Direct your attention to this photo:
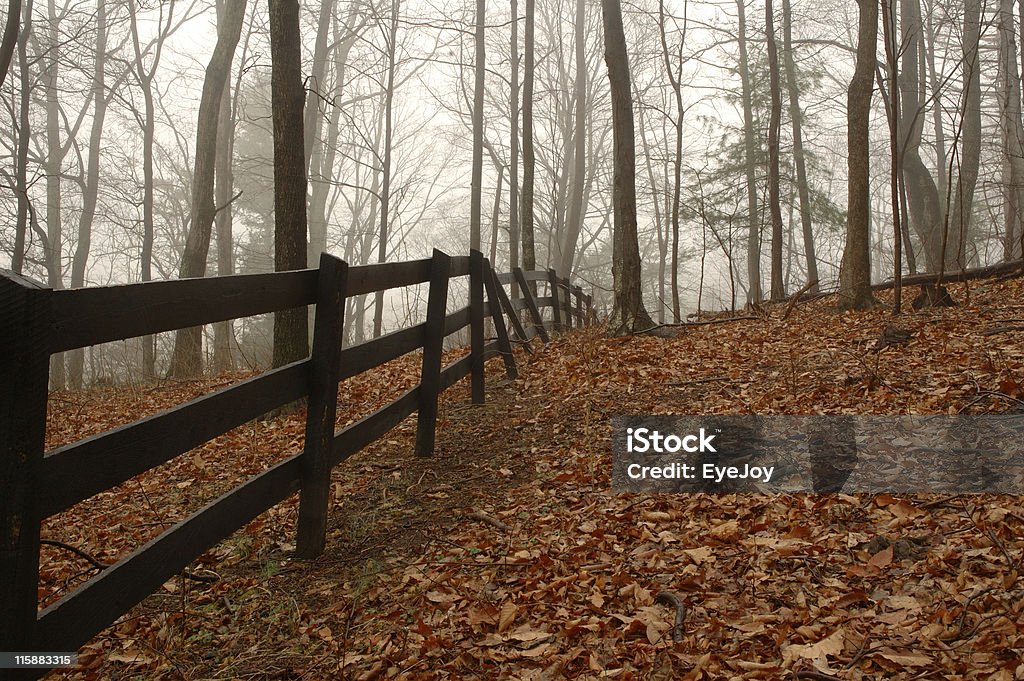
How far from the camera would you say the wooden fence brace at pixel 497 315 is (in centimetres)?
776

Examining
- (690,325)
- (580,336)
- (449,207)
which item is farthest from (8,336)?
(449,207)

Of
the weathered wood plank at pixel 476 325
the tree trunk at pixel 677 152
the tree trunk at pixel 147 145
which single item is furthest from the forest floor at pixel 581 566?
the tree trunk at pixel 147 145

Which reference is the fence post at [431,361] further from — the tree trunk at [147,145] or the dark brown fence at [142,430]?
the tree trunk at [147,145]

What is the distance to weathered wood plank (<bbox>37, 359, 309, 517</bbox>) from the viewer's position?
87.4 inches

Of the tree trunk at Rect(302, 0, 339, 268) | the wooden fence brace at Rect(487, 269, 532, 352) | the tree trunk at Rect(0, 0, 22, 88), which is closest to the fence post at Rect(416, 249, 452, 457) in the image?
the wooden fence brace at Rect(487, 269, 532, 352)

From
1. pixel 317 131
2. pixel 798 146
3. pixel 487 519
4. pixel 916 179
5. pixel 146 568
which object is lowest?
pixel 487 519

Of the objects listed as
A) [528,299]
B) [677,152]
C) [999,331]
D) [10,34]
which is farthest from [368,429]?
[677,152]

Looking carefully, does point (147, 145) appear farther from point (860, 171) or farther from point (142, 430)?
point (142, 430)

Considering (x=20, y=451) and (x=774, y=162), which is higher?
(x=774, y=162)

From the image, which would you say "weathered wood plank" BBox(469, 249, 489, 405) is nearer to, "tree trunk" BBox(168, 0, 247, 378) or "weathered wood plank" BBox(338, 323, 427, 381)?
"weathered wood plank" BBox(338, 323, 427, 381)

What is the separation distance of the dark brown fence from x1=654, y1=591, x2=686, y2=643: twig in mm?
1881

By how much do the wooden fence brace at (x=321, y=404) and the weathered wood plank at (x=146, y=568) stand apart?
18cm

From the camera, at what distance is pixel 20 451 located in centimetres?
207

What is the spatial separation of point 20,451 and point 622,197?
8.73 meters
